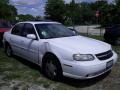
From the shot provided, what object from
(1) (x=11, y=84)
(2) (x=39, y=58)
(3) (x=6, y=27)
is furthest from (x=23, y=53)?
(3) (x=6, y=27)

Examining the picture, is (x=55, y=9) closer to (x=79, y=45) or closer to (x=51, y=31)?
(x=51, y=31)

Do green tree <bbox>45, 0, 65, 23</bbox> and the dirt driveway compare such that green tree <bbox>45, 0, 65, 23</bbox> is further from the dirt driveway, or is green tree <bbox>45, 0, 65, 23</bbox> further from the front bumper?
the front bumper

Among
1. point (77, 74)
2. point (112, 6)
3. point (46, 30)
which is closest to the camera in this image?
point (77, 74)

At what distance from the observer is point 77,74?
5172 millimetres

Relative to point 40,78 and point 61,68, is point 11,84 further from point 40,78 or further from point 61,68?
point 61,68

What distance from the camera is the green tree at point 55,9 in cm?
6284

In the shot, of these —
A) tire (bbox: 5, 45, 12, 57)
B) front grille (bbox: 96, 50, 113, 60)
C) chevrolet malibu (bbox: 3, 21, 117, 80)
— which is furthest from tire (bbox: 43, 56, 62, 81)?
tire (bbox: 5, 45, 12, 57)

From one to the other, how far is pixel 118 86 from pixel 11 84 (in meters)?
2.69

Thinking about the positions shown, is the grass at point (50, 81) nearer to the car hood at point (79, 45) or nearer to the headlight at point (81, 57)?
the headlight at point (81, 57)

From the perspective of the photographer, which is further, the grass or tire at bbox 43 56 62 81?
tire at bbox 43 56 62 81

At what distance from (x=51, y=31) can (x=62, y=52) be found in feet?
4.73

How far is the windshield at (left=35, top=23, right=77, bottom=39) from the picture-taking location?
6.45 metres

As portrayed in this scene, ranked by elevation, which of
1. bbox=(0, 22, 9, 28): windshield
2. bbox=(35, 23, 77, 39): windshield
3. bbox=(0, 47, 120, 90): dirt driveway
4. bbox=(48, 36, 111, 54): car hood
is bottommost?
bbox=(0, 47, 120, 90): dirt driveway

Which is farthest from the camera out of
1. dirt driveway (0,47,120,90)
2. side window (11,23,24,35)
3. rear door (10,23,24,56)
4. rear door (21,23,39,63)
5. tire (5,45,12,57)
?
tire (5,45,12,57)
